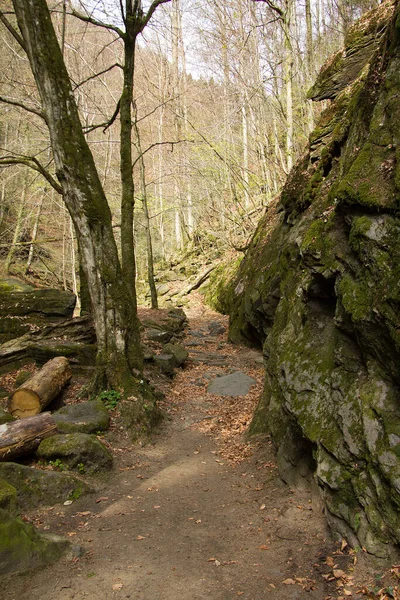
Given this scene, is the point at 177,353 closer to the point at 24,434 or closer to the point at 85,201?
the point at 85,201

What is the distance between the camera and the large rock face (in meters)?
3.58

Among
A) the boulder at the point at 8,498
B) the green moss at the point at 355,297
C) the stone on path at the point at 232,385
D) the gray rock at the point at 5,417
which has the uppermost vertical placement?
the green moss at the point at 355,297

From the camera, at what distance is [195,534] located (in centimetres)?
448

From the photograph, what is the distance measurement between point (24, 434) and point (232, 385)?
211 inches

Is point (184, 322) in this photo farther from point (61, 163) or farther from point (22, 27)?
point (22, 27)

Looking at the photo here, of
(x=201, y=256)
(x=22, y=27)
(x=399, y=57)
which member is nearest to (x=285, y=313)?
(x=399, y=57)

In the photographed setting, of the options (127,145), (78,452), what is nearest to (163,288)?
(127,145)

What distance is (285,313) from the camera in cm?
668

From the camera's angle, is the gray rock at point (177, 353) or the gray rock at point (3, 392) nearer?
the gray rock at point (3, 392)

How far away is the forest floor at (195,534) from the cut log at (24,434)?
40.6 inches

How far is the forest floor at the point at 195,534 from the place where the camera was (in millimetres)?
3436

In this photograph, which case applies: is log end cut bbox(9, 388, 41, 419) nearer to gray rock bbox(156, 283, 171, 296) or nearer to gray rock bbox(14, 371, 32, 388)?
gray rock bbox(14, 371, 32, 388)

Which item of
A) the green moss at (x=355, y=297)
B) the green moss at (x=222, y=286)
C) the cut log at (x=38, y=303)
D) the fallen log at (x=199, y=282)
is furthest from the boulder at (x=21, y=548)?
the fallen log at (x=199, y=282)

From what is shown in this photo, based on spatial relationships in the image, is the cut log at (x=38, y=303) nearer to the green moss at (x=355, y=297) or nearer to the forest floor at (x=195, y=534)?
the forest floor at (x=195, y=534)
